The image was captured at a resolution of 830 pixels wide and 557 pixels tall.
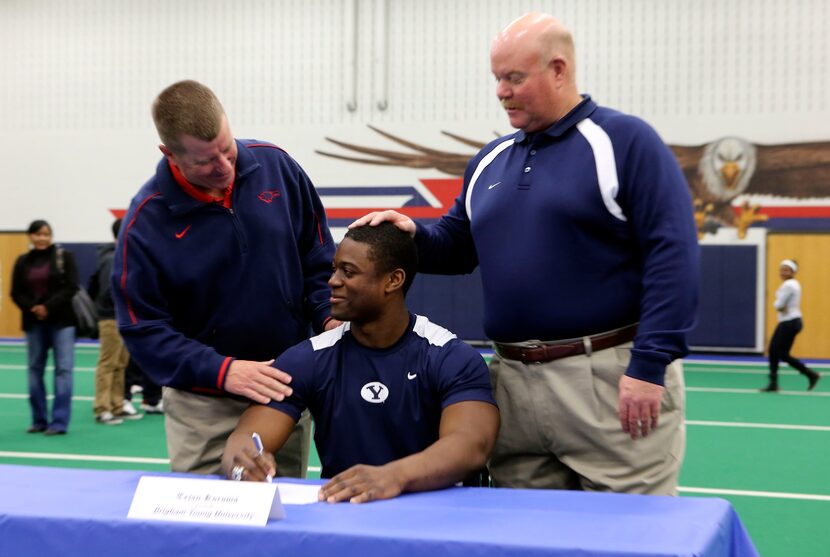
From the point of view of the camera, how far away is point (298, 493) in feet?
7.59

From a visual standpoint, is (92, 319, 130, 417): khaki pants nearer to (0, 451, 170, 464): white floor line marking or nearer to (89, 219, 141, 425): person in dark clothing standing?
(89, 219, 141, 425): person in dark clothing standing

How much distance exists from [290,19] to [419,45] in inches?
89.9

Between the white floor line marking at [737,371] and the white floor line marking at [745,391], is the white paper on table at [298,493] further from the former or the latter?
the white floor line marking at [737,371]

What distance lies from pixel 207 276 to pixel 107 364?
5.89 m

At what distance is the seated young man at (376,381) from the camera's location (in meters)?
2.73

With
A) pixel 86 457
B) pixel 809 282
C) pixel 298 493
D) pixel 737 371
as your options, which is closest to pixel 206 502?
pixel 298 493

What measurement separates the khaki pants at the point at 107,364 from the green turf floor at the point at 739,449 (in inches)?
9.4

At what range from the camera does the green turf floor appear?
5324mm

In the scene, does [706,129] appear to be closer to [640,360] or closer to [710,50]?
[710,50]

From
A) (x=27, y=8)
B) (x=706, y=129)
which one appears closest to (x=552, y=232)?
(x=706, y=129)

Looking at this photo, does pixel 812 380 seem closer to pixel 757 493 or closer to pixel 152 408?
pixel 757 493

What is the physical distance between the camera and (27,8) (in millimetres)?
16547

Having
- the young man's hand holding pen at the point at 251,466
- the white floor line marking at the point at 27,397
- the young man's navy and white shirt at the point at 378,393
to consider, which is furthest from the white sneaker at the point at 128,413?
the young man's hand holding pen at the point at 251,466

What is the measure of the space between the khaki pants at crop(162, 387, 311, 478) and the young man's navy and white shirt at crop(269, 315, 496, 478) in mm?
363
